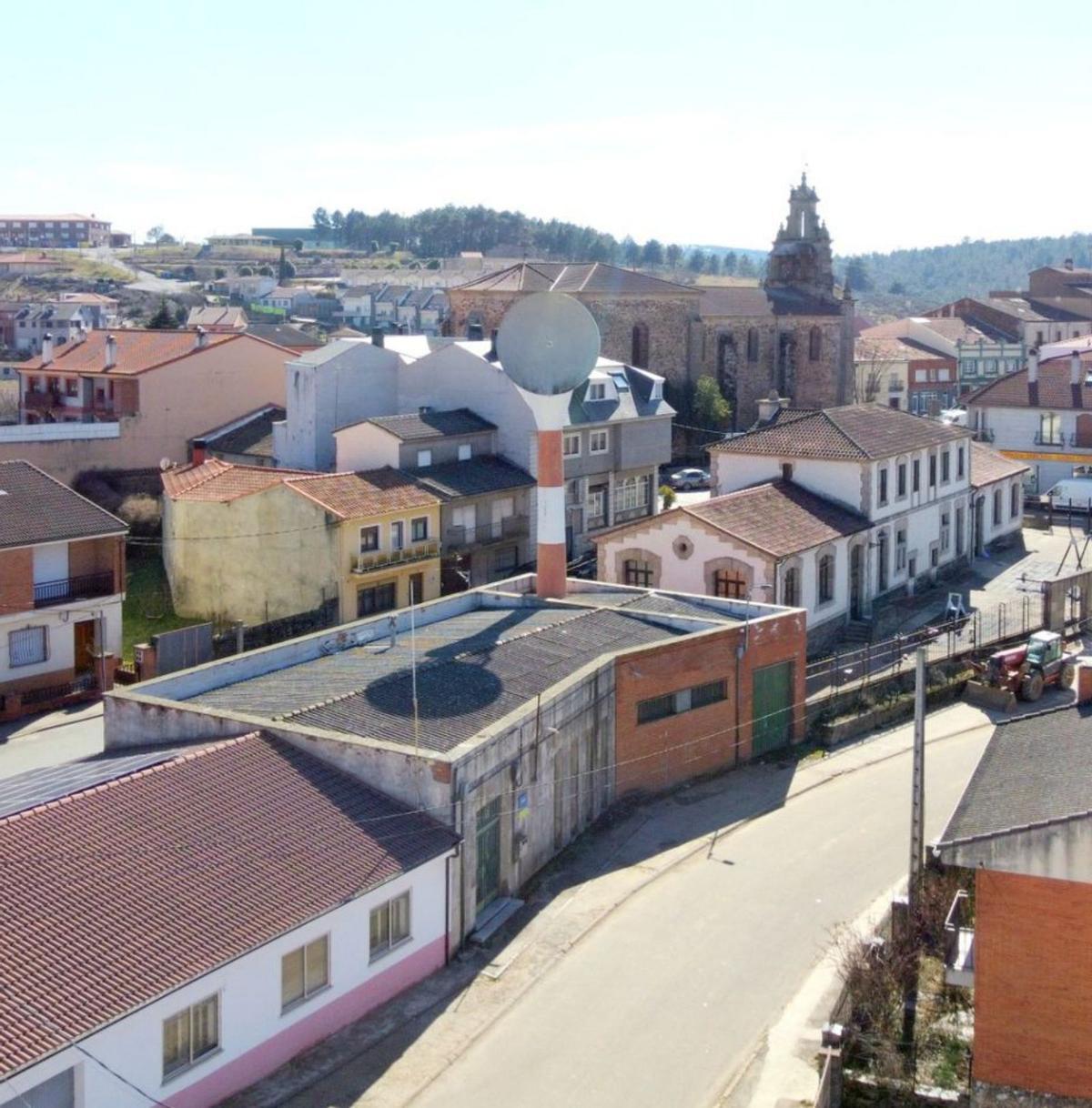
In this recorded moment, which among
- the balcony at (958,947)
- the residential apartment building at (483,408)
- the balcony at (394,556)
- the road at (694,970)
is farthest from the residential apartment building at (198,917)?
the residential apartment building at (483,408)

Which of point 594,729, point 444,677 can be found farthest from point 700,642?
point 444,677

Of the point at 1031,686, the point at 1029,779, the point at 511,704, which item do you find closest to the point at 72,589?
the point at 511,704

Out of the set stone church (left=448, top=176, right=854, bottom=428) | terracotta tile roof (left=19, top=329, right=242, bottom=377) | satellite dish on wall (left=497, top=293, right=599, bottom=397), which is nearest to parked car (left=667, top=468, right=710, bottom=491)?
stone church (left=448, top=176, right=854, bottom=428)

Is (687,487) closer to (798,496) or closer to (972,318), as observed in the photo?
(798,496)

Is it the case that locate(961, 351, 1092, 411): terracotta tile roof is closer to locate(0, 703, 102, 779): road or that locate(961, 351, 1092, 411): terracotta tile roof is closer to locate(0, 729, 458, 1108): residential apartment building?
locate(0, 703, 102, 779): road

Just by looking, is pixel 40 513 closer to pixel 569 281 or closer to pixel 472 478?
pixel 472 478

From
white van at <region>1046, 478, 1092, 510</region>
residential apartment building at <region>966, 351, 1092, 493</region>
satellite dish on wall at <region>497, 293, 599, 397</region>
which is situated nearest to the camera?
satellite dish on wall at <region>497, 293, 599, 397</region>
